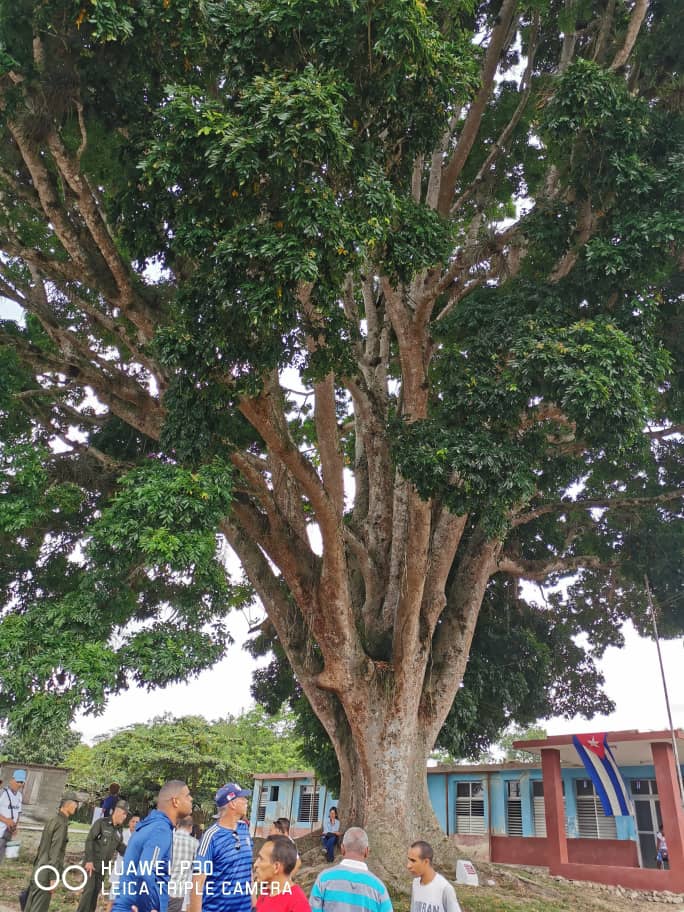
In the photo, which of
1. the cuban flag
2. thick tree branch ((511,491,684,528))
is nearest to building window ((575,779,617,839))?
the cuban flag

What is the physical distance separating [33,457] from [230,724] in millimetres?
25990

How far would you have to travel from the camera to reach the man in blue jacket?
10.6ft

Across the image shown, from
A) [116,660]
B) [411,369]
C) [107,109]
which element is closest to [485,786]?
[411,369]

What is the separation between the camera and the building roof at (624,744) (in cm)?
1132

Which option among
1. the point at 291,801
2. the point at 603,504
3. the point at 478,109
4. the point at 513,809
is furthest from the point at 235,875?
the point at 291,801

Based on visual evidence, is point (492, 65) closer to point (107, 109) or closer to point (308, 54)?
point (308, 54)

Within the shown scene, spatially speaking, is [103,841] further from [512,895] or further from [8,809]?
[512,895]

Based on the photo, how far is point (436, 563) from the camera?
9820mm

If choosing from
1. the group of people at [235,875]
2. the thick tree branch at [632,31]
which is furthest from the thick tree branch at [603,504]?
the group of people at [235,875]

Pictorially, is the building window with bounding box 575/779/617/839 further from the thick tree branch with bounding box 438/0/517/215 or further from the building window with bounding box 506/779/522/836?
the thick tree branch with bounding box 438/0/517/215

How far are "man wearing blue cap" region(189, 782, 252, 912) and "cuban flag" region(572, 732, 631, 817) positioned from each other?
1002 cm

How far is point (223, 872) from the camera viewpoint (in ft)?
10.9

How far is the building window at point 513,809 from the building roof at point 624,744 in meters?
1.60

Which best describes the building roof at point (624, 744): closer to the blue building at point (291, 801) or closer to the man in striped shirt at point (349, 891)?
the blue building at point (291, 801)
